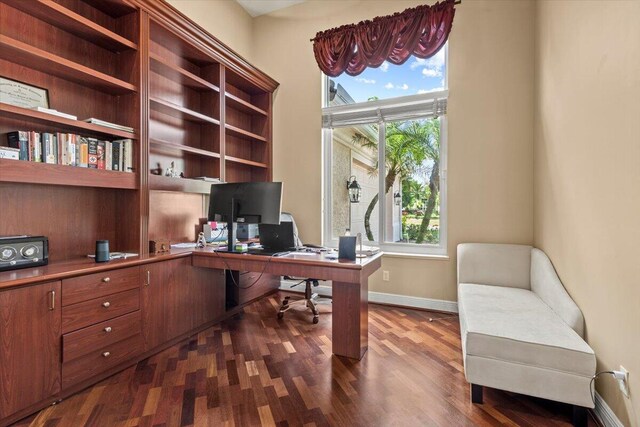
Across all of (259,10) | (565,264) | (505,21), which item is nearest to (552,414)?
(565,264)

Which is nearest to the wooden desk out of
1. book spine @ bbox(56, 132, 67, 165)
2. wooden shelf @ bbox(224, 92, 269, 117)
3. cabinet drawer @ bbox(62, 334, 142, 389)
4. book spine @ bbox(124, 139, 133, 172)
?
cabinet drawer @ bbox(62, 334, 142, 389)

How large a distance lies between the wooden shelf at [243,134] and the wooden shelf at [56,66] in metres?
1.15

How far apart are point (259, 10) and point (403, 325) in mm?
4267

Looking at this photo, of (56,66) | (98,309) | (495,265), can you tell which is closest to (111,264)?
(98,309)

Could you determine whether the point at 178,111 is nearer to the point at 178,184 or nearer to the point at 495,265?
the point at 178,184

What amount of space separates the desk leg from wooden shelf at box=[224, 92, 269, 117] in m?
2.41

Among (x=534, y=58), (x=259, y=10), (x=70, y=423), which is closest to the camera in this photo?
(x=70, y=423)

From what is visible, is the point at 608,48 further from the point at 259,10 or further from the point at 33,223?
the point at 259,10

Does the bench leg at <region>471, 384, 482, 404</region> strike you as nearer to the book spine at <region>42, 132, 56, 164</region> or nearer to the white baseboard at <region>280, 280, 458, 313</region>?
the white baseboard at <region>280, 280, 458, 313</region>

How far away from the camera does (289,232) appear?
8.95 feet

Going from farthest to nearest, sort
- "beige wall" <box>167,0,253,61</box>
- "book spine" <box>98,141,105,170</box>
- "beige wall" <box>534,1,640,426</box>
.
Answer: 1. "beige wall" <box>167,0,253,61</box>
2. "book spine" <box>98,141,105,170</box>
3. "beige wall" <box>534,1,640,426</box>

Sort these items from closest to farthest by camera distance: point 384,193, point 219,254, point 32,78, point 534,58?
point 32,78
point 219,254
point 534,58
point 384,193

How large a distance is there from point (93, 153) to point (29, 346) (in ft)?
4.15

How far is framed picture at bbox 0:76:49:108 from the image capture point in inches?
74.0
